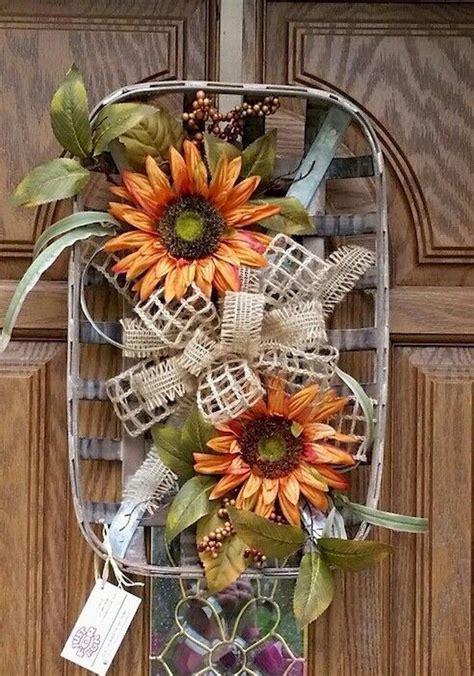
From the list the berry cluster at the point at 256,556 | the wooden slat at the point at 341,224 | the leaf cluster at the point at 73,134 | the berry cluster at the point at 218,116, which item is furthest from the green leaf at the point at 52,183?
the berry cluster at the point at 256,556

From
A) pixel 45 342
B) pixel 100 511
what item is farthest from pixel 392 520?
pixel 45 342

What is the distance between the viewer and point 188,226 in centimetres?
72

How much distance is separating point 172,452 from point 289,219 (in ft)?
0.74

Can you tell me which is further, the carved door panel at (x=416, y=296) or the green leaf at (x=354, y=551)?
the carved door panel at (x=416, y=296)

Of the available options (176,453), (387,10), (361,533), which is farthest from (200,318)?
(387,10)

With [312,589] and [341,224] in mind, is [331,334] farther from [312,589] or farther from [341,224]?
[312,589]

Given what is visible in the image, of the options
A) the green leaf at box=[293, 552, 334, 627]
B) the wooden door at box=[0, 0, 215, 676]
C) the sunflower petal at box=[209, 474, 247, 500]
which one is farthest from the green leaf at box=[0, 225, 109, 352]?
the green leaf at box=[293, 552, 334, 627]

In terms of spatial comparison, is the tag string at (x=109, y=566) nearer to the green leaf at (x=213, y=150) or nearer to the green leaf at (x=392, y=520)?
the green leaf at (x=392, y=520)

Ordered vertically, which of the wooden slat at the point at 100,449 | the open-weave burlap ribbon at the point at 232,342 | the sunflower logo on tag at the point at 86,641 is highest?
the open-weave burlap ribbon at the point at 232,342

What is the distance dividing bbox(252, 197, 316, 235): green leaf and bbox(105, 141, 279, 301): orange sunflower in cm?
2

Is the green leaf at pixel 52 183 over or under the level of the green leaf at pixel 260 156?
under

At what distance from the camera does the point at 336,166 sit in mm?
779

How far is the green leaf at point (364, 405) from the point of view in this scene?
733 millimetres

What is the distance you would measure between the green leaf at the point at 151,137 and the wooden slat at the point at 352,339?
224 mm
